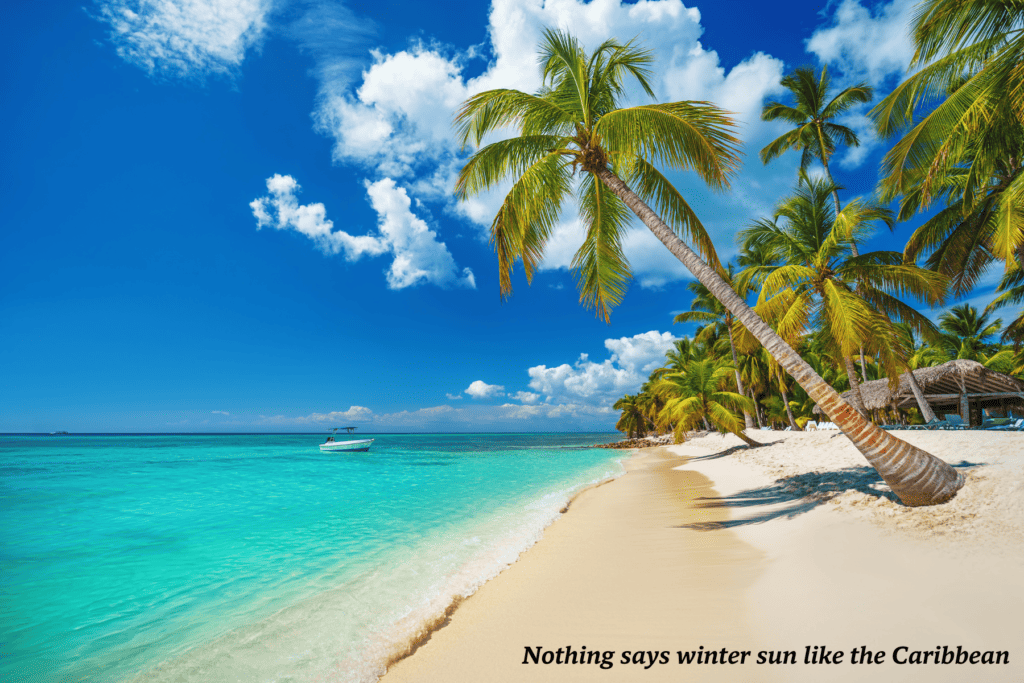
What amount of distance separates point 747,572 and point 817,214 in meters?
13.0

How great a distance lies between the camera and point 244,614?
4.54 metres

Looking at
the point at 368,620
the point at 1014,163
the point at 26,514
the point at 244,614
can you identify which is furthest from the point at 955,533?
the point at 26,514

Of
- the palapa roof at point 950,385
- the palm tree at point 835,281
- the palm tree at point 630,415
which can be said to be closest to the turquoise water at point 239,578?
the palm tree at point 835,281

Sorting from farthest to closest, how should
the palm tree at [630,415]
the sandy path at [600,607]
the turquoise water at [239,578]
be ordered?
1. the palm tree at [630,415]
2. the turquoise water at [239,578]
3. the sandy path at [600,607]

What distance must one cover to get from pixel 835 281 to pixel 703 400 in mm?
8604

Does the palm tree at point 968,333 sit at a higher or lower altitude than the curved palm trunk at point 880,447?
higher

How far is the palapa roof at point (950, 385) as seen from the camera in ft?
49.0

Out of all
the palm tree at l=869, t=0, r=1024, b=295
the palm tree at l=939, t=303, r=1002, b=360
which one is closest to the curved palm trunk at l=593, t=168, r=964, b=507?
the palm tree at l=869, t=0, r=1024, b=295

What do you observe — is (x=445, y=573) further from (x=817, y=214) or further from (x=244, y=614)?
(x=817, y=214)

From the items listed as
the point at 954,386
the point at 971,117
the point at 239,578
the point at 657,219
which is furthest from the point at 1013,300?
the point at 239,578

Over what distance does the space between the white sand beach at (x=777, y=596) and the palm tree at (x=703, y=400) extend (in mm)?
11445

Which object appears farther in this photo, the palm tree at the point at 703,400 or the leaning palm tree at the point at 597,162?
the palm tree at the point at 703,400

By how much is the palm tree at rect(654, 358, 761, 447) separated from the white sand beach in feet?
37.5

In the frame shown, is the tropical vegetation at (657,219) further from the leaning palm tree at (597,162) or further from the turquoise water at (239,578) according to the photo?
the turquoise water at (239,578)
